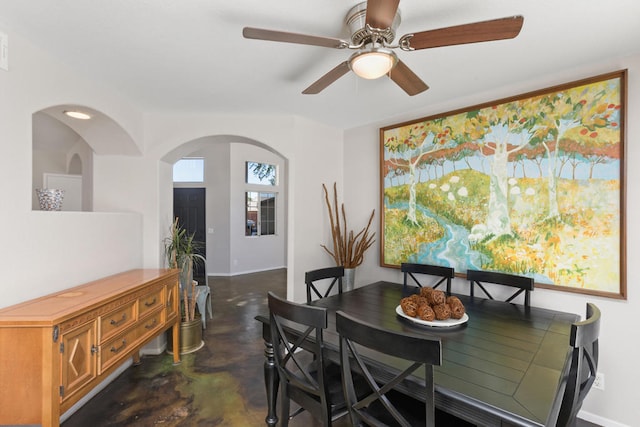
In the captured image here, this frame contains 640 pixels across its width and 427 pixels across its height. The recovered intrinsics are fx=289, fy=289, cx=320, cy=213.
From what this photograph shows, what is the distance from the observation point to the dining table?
41.0 inches

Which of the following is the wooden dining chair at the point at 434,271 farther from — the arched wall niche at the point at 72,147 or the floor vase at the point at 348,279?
the arched wall niche at the point at 72,147

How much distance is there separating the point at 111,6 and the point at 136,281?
6.16 feet

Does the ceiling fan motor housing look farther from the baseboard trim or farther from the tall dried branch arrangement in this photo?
the baseboard trim

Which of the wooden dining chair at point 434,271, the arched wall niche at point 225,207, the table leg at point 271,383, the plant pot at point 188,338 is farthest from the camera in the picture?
the arched wall niche at point 225,207

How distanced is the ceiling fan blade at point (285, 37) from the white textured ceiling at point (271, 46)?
0.21 meters

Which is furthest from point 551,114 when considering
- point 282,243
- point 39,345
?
point 282,243

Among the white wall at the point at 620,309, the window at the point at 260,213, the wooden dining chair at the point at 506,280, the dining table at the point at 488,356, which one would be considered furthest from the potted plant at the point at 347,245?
the window at the point at 260,213

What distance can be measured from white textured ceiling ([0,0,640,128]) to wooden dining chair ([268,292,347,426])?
152 cm

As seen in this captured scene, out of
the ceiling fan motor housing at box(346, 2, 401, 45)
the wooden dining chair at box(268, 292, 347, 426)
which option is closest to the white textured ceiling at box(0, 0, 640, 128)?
the ceiling fan motor housing at box(346, 2, 401, 45)

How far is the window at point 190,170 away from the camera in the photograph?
6.75 m

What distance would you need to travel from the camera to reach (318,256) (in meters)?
3.49

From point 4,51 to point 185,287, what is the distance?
2.30 m

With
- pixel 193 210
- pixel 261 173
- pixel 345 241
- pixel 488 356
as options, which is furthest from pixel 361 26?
pixel 193 210

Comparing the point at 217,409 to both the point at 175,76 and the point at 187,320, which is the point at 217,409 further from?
the point at 175,76
